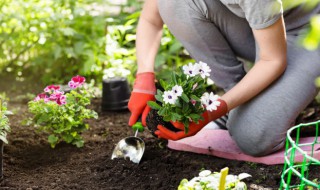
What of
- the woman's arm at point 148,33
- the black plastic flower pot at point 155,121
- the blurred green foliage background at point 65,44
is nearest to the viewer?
the black plastic flower pot at point 155,121

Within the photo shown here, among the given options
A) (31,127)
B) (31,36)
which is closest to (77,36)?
(31,36)

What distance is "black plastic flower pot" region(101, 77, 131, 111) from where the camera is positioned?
310 centimetres

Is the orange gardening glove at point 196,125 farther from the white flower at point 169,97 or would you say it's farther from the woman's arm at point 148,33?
the woman's arm at point 148,33

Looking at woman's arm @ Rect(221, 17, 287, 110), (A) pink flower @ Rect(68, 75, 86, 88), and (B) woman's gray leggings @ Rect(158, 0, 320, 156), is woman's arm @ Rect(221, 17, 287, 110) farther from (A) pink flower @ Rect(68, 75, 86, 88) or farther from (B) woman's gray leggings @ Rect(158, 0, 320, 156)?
(A) pink flower @ Rect(68, 75, 86, 88)

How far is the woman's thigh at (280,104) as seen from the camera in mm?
2387

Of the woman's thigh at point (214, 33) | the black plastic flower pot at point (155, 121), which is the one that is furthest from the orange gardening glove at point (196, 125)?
the woman's thigh at point (214, 33)

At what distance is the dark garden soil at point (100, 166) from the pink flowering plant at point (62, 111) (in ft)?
0.27

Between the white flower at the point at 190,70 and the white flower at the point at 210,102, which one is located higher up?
the white flower at the point at 190,70

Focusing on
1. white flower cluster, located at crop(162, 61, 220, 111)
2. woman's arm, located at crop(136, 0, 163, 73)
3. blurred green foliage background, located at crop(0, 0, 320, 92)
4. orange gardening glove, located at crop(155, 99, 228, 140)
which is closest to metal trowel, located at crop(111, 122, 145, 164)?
orange gardening glove, located at crop(155, 99, 228, 140)

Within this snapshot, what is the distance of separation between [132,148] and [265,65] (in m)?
0.70

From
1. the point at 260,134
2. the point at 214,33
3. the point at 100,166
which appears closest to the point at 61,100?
the point at 100,166

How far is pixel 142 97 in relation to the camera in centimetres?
242

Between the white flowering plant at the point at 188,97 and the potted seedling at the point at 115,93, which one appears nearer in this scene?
the white flowering plant at the point at 188,97

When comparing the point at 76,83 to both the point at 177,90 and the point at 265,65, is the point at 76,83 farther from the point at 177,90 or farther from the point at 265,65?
the point at 265,65
